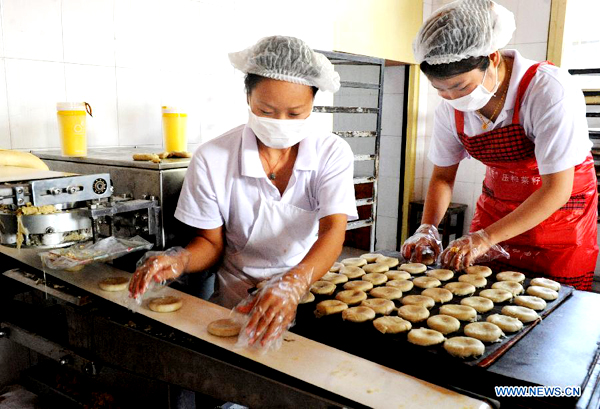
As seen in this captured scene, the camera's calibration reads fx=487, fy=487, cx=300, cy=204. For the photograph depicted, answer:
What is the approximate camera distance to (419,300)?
4.78 feet

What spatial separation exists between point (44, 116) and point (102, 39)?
1.61 ft

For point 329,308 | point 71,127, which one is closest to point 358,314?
point 329,308

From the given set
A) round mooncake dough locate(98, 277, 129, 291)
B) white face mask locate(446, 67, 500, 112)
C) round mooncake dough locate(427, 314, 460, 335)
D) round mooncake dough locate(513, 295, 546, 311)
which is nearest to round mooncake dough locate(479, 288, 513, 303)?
round mooncake dough locate(513, 295, 546, 311)

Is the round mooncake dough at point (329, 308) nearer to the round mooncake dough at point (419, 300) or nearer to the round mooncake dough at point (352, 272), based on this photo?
the round mooncake dough at point (419, 300)

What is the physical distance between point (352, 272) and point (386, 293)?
0.24m

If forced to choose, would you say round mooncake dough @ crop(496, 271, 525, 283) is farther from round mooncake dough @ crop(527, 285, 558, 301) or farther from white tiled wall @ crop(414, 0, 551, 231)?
white tiled wall @ crop(414, 0, 551, 231)

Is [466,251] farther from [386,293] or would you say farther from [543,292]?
[386,293]

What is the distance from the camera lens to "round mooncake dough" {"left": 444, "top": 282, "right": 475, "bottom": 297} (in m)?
1.55

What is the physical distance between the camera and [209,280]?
80.5 inches

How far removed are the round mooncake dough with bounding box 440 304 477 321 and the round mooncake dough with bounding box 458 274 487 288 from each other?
23 cm

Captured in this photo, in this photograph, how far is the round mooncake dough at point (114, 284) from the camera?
1446 mm

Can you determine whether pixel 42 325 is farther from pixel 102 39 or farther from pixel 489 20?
pixel 489 20

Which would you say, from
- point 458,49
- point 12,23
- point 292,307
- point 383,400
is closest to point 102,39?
point 12,23

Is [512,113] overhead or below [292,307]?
overhead
